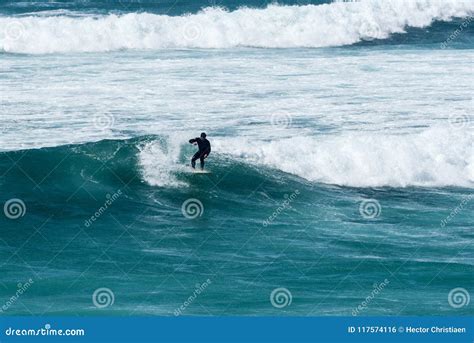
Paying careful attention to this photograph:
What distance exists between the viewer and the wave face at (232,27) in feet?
154

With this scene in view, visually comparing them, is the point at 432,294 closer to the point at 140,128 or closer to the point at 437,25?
the point at 140,128

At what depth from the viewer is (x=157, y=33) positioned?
48.7 m

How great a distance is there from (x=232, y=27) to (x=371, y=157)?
23370mm

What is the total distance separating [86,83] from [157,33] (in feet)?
41.8

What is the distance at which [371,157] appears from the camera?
27734 mm

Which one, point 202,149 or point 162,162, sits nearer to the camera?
point 202,149

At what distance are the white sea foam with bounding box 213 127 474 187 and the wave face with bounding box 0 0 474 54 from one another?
62.9ft

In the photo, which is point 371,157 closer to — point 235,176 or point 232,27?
point 235,176

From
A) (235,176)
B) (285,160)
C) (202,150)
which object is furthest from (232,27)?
(202,150)

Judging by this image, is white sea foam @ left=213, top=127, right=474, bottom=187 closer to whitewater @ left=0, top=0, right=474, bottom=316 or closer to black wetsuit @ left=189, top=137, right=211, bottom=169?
whitewater @ left=0, top=0, right=474, bottom=316

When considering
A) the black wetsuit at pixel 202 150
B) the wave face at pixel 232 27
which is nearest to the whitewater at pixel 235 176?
the wave face at pixel 232 27

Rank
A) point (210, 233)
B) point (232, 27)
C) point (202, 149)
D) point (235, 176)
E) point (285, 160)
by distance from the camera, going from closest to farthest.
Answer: point (210, 233) → point (202, 149) → point (235, 176) → point (285, 160) → point (232, 27)

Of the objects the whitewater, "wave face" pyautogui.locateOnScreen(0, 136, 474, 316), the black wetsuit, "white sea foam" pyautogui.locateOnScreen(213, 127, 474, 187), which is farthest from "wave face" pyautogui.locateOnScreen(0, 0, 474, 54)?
the black wetsuit

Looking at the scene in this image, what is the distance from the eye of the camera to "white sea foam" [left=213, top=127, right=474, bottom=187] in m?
26.7
